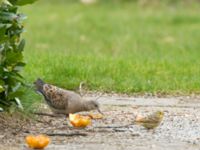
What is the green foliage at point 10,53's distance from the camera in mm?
7164

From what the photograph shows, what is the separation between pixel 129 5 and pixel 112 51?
23.2 ft

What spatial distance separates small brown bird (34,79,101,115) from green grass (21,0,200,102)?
1850mm

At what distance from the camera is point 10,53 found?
723 centimetres

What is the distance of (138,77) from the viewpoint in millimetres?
10430

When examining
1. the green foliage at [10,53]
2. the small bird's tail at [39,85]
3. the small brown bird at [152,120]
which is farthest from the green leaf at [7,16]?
the small brown bird at [152,120]

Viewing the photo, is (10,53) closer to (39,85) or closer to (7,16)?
(7,16)

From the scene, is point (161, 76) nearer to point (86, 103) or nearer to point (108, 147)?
point (86, 103)

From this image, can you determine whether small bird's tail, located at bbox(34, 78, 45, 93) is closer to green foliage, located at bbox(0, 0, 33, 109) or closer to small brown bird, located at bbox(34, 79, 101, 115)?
small brown bird, located at bbox(34, 79, 101, 115)

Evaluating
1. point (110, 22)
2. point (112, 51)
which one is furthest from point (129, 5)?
point (112, 51)

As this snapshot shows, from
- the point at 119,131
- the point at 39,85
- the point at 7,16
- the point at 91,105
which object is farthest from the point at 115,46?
the point at 7,16

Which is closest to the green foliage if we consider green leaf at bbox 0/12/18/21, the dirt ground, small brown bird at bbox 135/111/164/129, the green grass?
green leaf at bbox 0/12/18/21

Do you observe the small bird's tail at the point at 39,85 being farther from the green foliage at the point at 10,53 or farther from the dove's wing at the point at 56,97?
the green foliage at the point at 10,53

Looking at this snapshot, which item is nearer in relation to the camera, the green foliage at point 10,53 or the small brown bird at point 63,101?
the green foliage at point 10,53

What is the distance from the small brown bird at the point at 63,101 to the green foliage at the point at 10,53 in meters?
0.37
